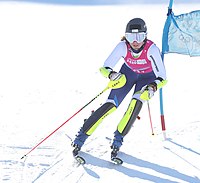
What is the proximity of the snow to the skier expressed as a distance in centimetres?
27

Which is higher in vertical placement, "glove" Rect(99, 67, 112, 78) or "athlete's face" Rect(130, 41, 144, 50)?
"athlete's face" Rect(130, 41, 144, 50)

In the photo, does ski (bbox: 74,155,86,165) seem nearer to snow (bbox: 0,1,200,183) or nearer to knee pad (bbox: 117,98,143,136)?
snow (bbox: 0,1,200,183)

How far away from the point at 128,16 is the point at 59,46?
3.85 meters

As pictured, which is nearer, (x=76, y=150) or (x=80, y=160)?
(x=80, y=160)

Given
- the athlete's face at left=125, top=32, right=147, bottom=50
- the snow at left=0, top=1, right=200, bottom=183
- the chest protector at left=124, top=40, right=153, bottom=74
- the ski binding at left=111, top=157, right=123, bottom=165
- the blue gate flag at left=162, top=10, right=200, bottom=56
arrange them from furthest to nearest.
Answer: the blue gate flag at left=162, top=10, right=200, bottom=56, the chest protector at left=124, top=40, right=153, bottom=74, the athlete's face at left=125, top=32, right=147, bottom=50, the ski binding at left=111, top=157, right=123, bottom=165, the snow at left=0, top=1, right=200, bottom=183

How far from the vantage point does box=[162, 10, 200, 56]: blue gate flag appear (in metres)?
5.12

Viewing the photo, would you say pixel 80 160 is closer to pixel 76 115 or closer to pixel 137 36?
pixel 137 36

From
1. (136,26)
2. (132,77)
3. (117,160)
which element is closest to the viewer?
(117,160)

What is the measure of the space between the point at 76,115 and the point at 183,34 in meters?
1.66

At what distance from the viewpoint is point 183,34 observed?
5.16 m

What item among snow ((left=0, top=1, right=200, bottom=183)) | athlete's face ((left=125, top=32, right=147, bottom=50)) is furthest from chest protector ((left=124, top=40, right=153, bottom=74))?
snow ((left=0, top=1, right=200, bottom=183))

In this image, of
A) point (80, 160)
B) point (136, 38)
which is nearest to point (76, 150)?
point (80, 160)

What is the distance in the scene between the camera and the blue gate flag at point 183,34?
5.12 meters

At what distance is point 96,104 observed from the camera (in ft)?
20.9
